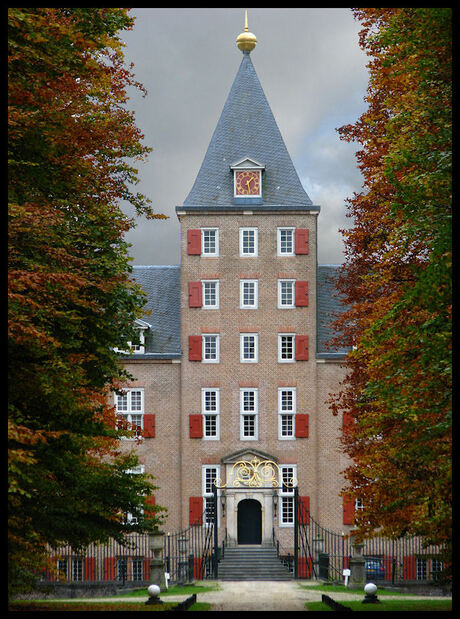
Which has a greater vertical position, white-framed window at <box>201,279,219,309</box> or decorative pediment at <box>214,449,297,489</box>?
white-framed window at <box>201,279,219,309</box>

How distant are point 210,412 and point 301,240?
9.11 meters

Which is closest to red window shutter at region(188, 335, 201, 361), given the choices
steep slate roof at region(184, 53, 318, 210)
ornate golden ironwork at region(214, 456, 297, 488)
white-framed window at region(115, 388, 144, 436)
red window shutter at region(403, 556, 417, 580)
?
white-framed window at region(115, 388, 144, 436)

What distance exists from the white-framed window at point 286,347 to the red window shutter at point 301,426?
2665 millimetres

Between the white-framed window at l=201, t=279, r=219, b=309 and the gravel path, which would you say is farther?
the white-framed window at l=201, t=279, r=219, b=309

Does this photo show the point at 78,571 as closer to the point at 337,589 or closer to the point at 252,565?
the point at 252,565

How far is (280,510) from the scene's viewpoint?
143 feet

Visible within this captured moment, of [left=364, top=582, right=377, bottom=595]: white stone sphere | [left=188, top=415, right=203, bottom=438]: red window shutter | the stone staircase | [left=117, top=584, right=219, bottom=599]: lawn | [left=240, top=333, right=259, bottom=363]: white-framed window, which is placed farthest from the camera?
[left=240, top=333, right=259, bottom=363]: white-framed window

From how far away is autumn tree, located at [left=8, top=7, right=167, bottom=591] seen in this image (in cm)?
1543

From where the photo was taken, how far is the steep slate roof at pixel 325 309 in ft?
147

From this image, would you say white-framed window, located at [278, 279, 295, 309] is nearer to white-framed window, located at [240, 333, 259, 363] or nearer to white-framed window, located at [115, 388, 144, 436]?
white-framed window, located at [240, 333, 259, 363]

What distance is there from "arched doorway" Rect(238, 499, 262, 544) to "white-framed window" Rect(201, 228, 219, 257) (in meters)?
11.8
